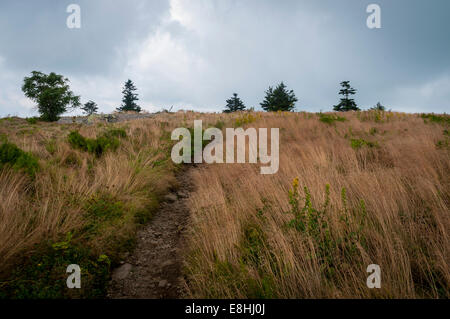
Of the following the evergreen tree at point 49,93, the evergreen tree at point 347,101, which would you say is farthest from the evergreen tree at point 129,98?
the evergreen tree at point 347,101

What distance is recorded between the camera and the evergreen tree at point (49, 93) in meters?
22.4

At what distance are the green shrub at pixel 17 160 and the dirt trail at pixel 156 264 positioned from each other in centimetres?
219

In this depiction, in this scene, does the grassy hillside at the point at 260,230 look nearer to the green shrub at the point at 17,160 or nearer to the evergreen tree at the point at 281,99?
the green shrub at the point at 17,160

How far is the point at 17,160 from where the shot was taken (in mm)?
3287

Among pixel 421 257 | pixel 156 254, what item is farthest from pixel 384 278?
pixel 156 254

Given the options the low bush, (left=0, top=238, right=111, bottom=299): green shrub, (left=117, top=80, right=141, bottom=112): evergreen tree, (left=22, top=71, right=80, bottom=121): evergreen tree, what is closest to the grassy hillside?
(left=0, top=238, right=111, bottom=299): green shrub

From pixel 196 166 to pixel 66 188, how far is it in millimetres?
3897

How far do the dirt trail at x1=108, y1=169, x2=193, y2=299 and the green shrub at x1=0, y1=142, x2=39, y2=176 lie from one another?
7.19ft

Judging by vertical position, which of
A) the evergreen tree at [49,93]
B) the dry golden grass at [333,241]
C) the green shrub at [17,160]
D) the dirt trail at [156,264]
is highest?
the evergreen tree at [49,93]

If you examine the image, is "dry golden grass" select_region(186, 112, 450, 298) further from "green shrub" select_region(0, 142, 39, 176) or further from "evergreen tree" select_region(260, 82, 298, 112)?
"evergreen tree" select_region(260, 82, 298, 112)

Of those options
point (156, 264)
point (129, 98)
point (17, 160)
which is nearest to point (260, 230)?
point (156, 264)

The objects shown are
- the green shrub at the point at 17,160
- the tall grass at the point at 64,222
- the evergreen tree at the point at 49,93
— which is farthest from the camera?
the evergreen tree at the point at 49,93

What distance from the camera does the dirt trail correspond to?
2.04 metres
